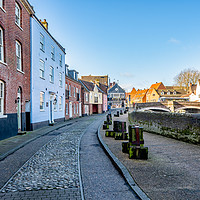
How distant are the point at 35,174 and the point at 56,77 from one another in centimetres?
1864

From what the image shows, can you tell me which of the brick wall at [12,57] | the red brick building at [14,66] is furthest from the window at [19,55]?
the brick wall at [12,57]

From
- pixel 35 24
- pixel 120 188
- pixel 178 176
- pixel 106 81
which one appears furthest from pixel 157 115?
pixel 106 81

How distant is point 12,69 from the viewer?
40.9 ft

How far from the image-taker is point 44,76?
62.0 feet

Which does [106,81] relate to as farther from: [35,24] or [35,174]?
[35,174]

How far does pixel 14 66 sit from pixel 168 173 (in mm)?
11501

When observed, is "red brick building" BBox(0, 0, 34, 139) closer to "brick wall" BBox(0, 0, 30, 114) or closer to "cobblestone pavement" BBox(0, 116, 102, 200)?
"brick wall" BBox(0, 0, 30, 114)

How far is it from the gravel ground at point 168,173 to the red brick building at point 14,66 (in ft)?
25.5

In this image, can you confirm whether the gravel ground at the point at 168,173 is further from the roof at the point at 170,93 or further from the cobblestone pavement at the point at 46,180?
the roof at the point at 170,93

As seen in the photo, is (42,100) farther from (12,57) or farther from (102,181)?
(102,181)

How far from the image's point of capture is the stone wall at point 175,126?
862 centimetres

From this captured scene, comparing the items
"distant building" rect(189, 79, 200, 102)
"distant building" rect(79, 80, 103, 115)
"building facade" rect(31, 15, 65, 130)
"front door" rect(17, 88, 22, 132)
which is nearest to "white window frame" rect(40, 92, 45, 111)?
"building facade" rect(31, 15, 65, 130)

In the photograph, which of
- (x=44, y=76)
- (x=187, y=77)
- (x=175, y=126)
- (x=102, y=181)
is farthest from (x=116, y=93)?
(x=102, y=181)

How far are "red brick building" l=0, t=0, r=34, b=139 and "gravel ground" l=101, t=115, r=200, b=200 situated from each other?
778 cm
